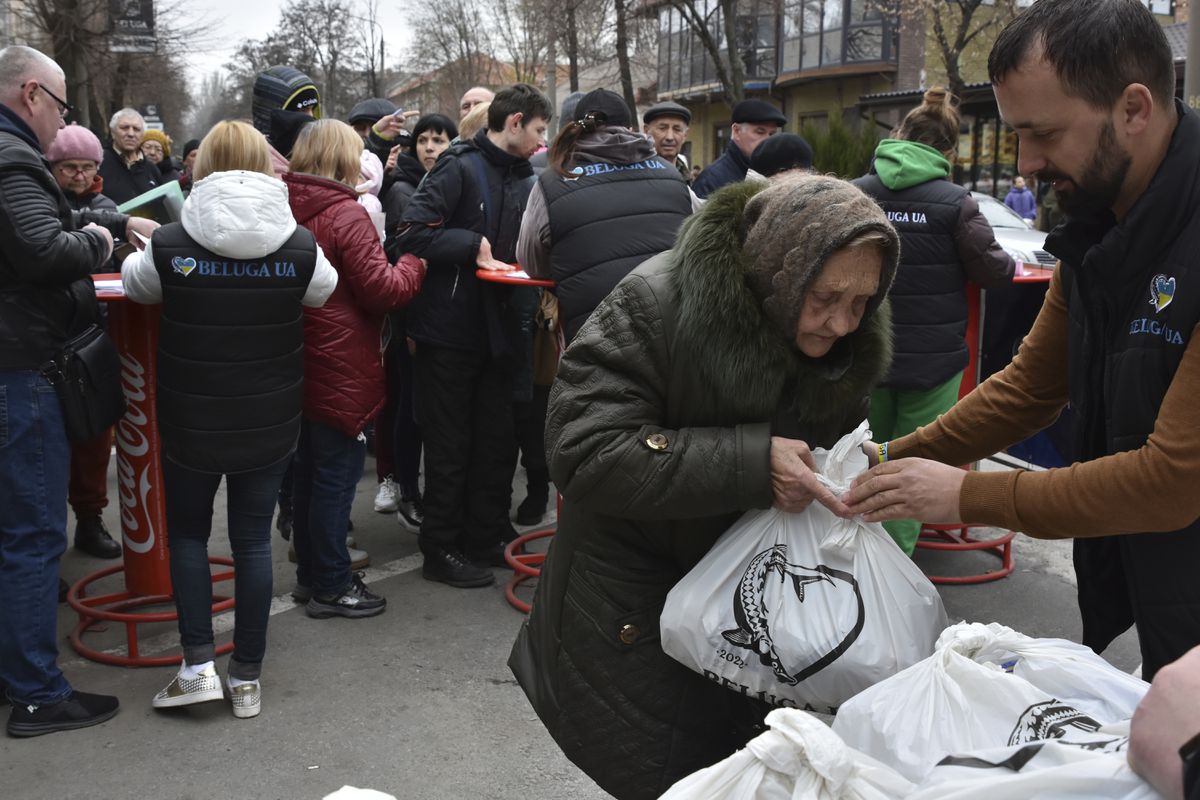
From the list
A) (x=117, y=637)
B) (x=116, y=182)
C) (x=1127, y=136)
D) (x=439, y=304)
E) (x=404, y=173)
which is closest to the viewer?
(x=1127, y=136)

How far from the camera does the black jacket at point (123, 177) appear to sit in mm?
9562

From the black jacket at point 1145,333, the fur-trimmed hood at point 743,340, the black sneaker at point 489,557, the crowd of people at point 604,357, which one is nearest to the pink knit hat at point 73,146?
the crowd of people at point 604,357

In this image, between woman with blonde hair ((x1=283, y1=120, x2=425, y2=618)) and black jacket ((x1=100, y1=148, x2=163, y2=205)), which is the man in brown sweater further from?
black jacket ((x1=100, y1=148, x2=163, y2=205))

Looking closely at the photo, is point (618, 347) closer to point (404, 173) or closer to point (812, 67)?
point (404, 173)

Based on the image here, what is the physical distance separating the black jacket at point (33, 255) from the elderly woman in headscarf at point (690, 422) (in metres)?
2.14

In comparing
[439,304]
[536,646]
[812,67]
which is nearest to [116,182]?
[439,304]

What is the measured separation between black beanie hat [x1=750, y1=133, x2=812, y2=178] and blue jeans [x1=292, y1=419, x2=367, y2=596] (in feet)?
8.50

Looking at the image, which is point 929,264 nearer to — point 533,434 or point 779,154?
point 779,154

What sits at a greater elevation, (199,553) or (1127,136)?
(1127,136)

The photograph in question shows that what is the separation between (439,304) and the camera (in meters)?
5.06

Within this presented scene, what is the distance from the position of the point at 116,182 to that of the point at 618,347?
29.2 feet

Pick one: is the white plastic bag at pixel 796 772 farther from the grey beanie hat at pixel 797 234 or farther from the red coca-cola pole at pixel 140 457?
the red coca-cola pole at pixel 140 457

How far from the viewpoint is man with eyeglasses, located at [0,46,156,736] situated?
3475 millimetres

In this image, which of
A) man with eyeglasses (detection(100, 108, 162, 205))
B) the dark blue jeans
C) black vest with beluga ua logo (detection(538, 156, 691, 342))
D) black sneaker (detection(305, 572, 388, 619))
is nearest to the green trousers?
black vest with beluga ua logo (detection(538, 156, 691, 342))
